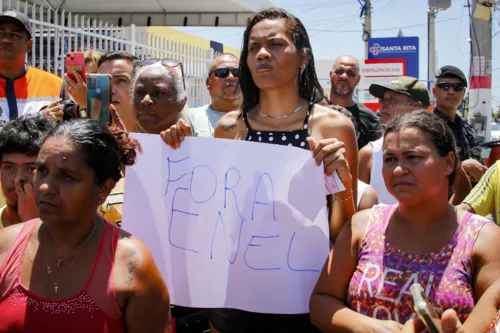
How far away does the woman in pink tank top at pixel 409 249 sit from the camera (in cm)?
205

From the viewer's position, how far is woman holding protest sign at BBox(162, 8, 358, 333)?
248cm

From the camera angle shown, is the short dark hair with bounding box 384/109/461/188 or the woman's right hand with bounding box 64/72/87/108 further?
the woman's right hand with bounding box 64/72/87/108

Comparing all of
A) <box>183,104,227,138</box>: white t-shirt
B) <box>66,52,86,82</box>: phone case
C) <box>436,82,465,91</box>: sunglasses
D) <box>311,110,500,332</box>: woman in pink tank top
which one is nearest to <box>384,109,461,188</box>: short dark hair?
<box>311,110,500,332</box>: woman in pink tank top

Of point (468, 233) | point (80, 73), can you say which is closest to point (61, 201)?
point (80, 73)

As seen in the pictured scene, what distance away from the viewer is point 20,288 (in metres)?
1.94

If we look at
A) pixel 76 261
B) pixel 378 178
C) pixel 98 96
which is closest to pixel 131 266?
pixel 76 261

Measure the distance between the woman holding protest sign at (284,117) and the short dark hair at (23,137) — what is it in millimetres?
574

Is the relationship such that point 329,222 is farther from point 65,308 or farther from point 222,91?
point 222,91

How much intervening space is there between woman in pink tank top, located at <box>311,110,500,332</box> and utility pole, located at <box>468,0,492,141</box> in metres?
8.60

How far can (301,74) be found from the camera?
2842mm

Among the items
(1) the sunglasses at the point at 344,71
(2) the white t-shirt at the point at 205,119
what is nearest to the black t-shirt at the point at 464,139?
(1) the sunglasses at the point at 344,71

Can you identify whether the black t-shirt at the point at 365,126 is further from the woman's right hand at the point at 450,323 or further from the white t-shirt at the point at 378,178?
the woman's right hand at the point at 450,323

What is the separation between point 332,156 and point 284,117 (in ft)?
1.41

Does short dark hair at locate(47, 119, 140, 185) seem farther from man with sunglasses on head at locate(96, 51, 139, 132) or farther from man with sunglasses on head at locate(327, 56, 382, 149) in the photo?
man with sunglasses on head at locate(327, 56, 382, 149)
